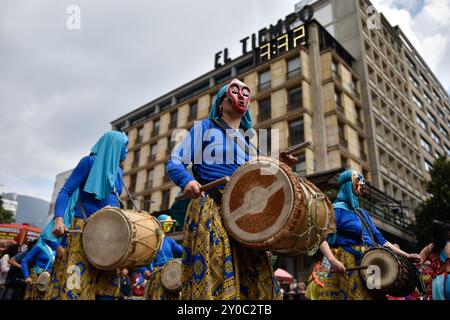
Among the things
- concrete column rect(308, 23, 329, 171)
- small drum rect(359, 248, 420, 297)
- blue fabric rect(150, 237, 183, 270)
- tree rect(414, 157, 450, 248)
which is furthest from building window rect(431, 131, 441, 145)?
small drum rect(359, 248, 420, 297)

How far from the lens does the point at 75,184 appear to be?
3832 mm

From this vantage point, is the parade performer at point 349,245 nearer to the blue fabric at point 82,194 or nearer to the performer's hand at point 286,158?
the performer's hand at point 286,158

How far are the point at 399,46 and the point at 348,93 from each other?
18.4 m

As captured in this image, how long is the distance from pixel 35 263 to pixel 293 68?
24249 mm

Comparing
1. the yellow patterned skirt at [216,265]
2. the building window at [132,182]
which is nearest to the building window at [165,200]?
the building window at [132,182]

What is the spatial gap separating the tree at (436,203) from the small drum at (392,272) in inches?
749

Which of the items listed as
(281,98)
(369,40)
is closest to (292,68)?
(281,98)

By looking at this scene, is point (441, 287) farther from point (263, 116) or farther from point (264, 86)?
point (264, 86)

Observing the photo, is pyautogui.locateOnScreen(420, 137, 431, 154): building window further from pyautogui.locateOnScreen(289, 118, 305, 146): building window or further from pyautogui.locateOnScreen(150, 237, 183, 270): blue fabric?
pyautogui.locateOnScreen(150, 237, 183, 270): blue fabric

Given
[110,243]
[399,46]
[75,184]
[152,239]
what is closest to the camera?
[110,243]

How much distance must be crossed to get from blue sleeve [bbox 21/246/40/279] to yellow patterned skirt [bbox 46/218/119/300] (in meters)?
3.27

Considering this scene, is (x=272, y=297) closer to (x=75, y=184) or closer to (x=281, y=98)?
(x=75, y=184)

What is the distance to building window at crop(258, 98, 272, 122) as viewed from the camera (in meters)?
27.9
